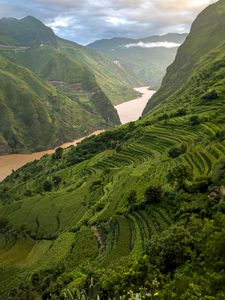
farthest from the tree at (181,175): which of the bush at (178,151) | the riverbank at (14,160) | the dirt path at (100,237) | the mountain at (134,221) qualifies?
the riverbank at (14,160)

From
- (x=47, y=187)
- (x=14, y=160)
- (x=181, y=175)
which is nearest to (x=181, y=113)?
(x=47, y=187)

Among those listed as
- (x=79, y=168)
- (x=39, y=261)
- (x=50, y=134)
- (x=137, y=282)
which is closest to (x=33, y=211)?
(x=39, y=261)

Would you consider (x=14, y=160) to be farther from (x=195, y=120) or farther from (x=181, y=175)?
(x=181, y=175)

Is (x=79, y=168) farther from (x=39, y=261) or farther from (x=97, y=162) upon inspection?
(x=39, y=261)

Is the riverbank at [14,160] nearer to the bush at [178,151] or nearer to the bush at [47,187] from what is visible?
the bush at [47,187]

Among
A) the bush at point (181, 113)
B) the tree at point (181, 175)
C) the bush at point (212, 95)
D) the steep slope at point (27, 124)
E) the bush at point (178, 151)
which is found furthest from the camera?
the steep slope at point (27, 124)

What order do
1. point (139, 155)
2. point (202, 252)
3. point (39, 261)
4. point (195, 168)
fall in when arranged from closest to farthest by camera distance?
1. point (202, 252)
2. point (39, 261)
3. point (195, 168)
4. point (139, 155)
